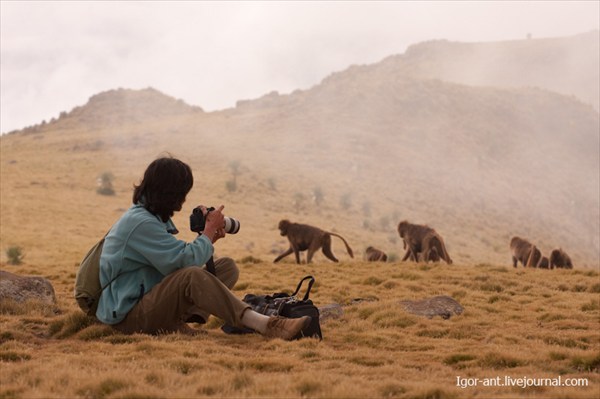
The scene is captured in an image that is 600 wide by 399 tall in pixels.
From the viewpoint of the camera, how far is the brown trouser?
6730mm

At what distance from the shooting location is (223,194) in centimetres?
5597

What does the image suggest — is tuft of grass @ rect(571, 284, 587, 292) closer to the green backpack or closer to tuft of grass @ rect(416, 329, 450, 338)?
tuft of grass @ rect(416, 329, 450, 338)

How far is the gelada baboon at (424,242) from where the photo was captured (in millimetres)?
19922

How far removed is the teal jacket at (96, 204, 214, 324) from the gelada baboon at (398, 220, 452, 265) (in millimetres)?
13895

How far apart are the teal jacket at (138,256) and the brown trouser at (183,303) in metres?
0.11

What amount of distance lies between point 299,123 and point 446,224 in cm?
3845

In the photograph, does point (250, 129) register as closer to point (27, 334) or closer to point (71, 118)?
point (71, 118)

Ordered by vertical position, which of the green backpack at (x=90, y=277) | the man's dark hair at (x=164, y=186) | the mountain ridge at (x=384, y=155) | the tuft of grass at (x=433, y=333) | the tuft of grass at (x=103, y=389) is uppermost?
the mountain ridge at (x=384, y=155)

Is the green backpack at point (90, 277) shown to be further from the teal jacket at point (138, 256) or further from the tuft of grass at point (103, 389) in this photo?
the tuft of grass at point (103, 389)

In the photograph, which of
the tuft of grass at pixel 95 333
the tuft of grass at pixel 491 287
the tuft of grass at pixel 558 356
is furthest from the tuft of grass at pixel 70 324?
the tuft of grass at pixel 491 287

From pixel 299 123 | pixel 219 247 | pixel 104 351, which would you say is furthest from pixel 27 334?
pixel 299 123

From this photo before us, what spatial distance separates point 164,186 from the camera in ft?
22.3

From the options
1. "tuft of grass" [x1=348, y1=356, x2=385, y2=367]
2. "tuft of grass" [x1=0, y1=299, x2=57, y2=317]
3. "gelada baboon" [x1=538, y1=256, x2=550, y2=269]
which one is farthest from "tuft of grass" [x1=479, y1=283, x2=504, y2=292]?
"tuft of grass" [x1=0, y1=299, x2=57, y2=317]

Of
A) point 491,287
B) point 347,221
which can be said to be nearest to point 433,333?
point 491,287
